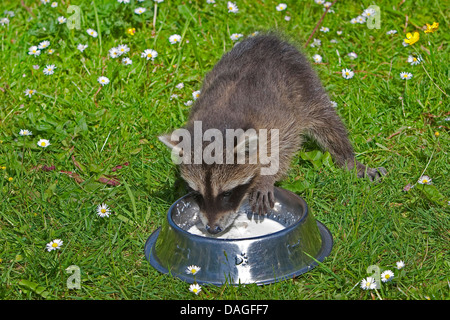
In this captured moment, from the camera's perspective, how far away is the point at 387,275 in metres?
3.71

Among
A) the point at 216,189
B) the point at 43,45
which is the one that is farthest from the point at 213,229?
the point at 43,45

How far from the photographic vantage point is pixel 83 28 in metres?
6.64

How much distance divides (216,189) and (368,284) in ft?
3.94

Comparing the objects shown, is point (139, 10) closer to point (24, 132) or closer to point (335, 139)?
point (24, 132)

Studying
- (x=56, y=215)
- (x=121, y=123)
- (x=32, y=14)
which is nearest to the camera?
(x=56, y=215)

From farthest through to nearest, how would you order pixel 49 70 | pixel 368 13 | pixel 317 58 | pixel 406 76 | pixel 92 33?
pixel 368 13 < pixel 92 33 < pixel 317 58 < pixel 49 70 < pixel 406 76

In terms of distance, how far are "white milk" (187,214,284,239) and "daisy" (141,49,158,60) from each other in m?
2.29

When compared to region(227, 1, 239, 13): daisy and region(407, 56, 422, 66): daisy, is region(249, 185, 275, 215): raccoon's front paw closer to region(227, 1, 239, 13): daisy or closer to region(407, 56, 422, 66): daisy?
region(407, 56, 422, 66): daisy

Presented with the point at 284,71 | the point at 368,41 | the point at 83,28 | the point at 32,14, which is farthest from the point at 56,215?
the point at 368,41

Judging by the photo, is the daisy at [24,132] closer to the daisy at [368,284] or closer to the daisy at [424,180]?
the daisy at [368,284]

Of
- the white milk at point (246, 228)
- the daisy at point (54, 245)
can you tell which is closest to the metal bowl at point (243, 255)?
the white milk at point (246, 228)

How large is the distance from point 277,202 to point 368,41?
2.72m

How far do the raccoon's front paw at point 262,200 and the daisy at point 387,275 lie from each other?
44.2 inches

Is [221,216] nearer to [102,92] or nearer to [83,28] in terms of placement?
[102,92]
